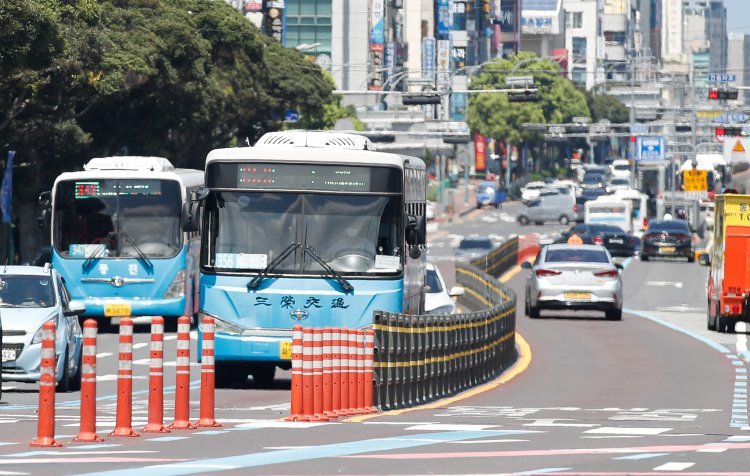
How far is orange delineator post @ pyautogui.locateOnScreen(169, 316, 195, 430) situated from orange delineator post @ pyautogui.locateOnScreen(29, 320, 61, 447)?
5.64 feet

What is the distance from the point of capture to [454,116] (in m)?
172

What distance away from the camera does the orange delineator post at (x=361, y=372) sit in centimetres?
2053

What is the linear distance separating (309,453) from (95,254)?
23.3m

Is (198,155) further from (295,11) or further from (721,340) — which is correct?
(295,11)

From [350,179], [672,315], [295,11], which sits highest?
[295,11]

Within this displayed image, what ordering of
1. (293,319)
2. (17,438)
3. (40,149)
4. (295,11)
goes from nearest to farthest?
1. (17,438)
2. (293,319)
3. (40,149)
4. (295,11)

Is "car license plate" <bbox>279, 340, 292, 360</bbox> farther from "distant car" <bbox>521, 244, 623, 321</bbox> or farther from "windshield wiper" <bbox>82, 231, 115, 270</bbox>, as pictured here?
"distant car" <bbox>521, 244, 623, 321</bbox>

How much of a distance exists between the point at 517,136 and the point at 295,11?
3111 cm

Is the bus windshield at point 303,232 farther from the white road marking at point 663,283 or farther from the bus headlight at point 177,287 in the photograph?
the white road marking at point 663,283

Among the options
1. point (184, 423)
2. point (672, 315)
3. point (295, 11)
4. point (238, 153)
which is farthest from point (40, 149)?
point (295, 11)

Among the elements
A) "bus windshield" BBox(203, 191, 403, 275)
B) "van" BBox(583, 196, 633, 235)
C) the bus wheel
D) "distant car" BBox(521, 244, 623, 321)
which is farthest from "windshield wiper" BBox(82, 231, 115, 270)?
"van" BBox(583, 196, 633, 235)

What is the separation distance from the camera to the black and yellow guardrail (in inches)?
859

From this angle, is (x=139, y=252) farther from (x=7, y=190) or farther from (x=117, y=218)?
(x=7, y=190)

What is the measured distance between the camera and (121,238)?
3762 cm
